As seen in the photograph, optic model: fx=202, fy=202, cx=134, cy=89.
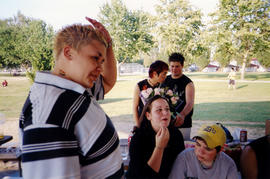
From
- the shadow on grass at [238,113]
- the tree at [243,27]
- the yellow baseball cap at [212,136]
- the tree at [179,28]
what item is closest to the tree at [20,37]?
the tree at [179,28]

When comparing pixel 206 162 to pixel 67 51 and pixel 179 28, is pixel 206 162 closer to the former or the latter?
pixel 67 51

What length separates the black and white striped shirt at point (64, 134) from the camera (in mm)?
681

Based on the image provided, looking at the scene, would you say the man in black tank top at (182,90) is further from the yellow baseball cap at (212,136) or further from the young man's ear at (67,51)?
the young man's ear at (67,51)

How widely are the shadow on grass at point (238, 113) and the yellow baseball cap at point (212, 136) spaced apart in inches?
230

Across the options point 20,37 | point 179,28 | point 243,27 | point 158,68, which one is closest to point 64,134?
point 158,68

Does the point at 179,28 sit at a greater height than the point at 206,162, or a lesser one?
greater

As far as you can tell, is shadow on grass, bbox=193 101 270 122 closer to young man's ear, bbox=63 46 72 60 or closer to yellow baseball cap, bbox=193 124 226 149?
yellow baseball cap, bbox=193 124 226 149

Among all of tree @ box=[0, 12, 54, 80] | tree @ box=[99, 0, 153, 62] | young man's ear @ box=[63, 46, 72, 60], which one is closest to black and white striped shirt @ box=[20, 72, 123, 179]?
young man's ear @ box=[63, 46, 72, 60]

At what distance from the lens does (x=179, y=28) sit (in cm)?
2914

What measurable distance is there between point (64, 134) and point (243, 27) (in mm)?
27886

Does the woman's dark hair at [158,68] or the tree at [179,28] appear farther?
the tree at [179,28]

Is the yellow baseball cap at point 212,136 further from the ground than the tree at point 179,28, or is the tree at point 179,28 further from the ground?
the tree at point 179,28

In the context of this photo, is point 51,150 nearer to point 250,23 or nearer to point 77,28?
point 77,28

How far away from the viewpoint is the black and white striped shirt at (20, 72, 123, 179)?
681mm
